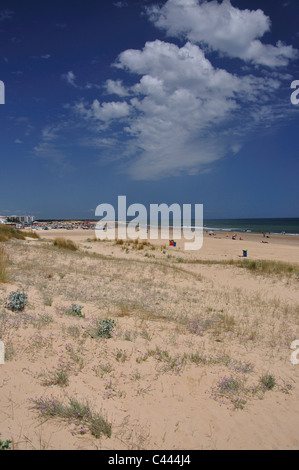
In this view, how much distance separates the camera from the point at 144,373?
3.79 m

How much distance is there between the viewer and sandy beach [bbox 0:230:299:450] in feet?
9.03

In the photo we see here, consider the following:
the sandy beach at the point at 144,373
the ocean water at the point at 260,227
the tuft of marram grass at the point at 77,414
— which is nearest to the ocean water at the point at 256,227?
the ocean water at the point at 260,227

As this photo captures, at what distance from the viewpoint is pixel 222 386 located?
143 inches

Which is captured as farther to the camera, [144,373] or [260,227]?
[260,227]

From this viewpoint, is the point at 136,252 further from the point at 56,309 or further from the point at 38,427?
the point at 38,427

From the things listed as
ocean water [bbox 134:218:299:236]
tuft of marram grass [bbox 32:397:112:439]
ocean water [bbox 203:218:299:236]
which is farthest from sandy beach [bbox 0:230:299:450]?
ocean water [bbox 203:218:299:236]

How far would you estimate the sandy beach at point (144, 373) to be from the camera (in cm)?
275

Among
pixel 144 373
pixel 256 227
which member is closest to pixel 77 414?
pixel 144 373

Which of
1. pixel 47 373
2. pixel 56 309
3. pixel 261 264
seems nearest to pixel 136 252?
pixel 261 264

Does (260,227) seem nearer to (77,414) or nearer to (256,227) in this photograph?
(256,227)

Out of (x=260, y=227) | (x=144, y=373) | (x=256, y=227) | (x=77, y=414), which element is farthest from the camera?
(x=256, y=227)

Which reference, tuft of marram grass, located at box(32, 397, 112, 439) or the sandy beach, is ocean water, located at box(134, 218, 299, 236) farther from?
tuft of marram grass, located at box(32, 397, 112, 439)

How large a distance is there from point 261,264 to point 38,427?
13.5 m

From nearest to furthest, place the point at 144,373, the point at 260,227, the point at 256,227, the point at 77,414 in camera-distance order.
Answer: the point at 77,414
the point at 144,373
the point at 260,227
the point at 256,227
